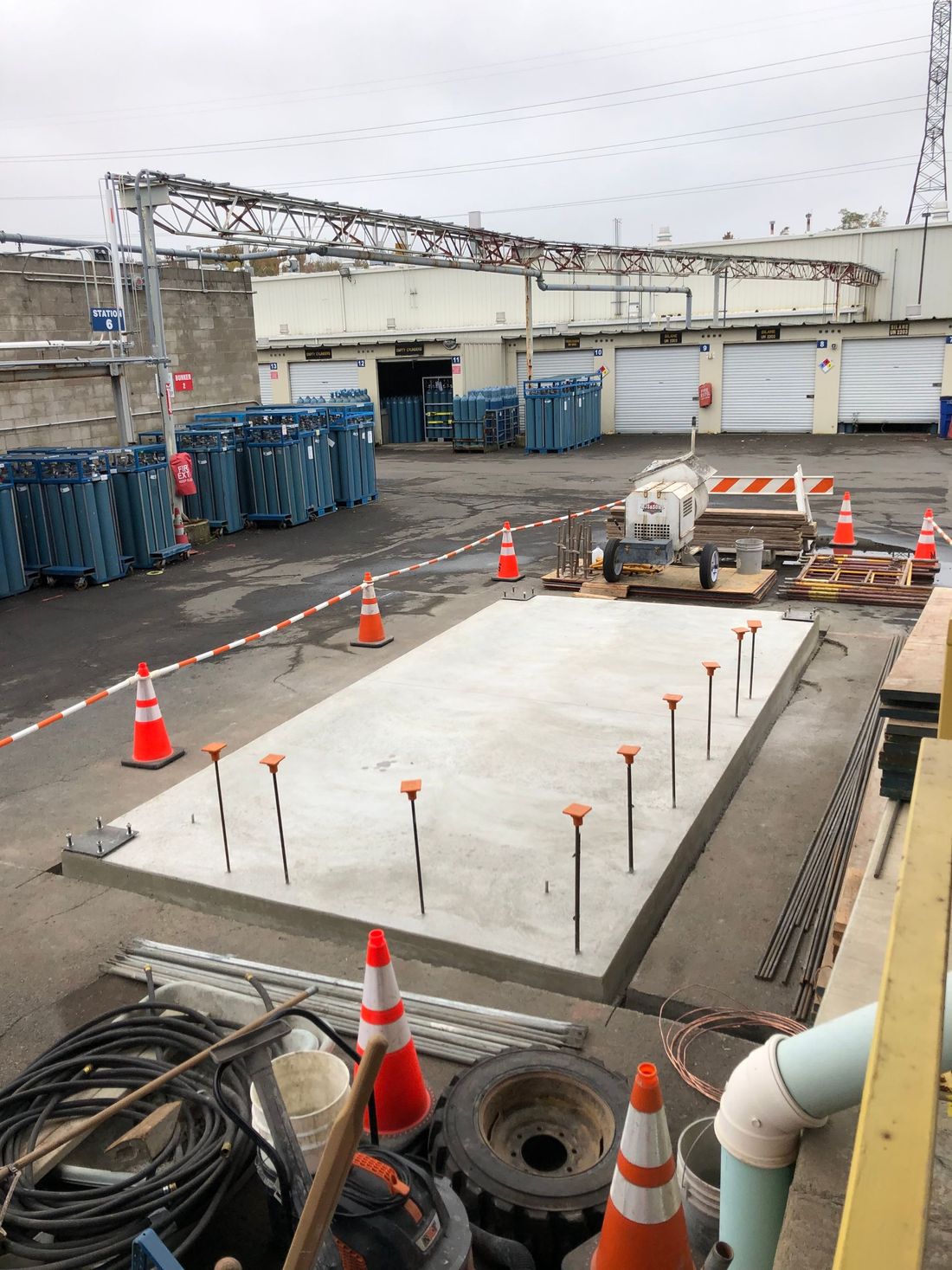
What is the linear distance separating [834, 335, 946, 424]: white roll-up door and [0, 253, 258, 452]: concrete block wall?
19768mm

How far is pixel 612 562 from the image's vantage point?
1203 centimetres

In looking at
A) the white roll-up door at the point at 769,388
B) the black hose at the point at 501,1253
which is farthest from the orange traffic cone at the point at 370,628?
the white roll-up door at the point at 769,388

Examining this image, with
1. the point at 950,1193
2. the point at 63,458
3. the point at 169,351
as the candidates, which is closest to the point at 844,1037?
the point at 950,1193

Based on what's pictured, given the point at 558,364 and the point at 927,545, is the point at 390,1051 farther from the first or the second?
the point at 558,364

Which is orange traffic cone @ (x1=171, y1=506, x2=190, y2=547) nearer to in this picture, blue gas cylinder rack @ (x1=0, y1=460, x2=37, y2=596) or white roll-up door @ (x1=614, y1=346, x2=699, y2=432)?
blue gas cylinder rack @ (x1=0, y1=460, x2=37, y2=596)

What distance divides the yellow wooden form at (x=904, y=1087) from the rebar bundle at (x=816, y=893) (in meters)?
3.00

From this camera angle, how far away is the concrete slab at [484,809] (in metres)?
4.99

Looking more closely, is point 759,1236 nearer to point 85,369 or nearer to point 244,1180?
point 244,1180

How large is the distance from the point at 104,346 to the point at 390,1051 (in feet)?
54.5

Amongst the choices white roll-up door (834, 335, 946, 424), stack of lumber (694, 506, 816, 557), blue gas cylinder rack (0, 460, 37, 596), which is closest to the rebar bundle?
stack of lumber (694, 506, 816, 557)

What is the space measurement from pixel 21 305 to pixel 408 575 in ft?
33.3

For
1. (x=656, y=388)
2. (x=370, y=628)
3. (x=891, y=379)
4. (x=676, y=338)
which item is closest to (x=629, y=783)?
(x=370, y=628)

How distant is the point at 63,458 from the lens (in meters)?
13.8

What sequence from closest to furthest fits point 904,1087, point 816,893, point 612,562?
point 904,1087 → point 816,893 → point 612,562
